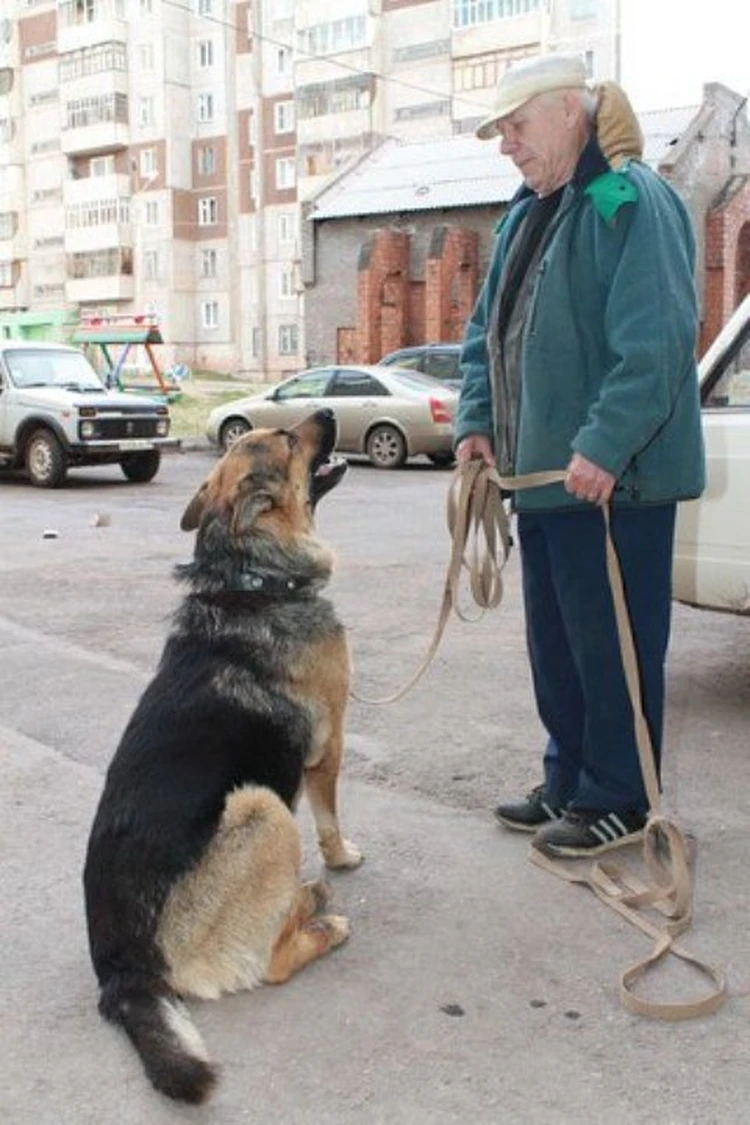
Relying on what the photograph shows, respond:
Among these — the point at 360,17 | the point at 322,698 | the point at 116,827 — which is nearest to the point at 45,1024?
the point at 116,827

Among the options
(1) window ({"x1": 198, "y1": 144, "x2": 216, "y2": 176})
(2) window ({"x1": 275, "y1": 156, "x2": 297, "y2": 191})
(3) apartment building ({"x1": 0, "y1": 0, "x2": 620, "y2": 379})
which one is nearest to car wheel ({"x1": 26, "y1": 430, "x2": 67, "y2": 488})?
(3) apartment building ({"x1": 0, "y1": 0, "x2": 620, "y2": 379})

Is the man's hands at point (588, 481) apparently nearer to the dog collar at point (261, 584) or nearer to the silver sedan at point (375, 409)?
the dog collar at point (261, 584)

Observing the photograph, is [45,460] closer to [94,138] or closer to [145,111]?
[145,111]

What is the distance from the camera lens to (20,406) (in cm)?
1584

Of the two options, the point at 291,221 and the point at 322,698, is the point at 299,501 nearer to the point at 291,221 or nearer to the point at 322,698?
the point at 322,698

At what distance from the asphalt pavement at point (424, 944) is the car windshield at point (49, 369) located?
10782mm

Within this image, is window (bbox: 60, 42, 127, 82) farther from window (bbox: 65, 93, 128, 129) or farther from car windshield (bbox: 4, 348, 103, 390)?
car windshield (bbox: 4, 348, 103, 390)

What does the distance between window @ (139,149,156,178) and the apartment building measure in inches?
3.0

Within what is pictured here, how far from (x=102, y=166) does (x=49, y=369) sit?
51648 millimetres

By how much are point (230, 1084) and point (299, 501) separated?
5.29 feet

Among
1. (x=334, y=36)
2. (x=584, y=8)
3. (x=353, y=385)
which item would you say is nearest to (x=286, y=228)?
(x=334, y=36)

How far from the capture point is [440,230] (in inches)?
A: 1220

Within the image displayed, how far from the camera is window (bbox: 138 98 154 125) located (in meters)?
61.5

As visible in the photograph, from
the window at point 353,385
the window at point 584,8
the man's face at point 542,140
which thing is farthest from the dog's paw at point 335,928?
the window at point 584,8
